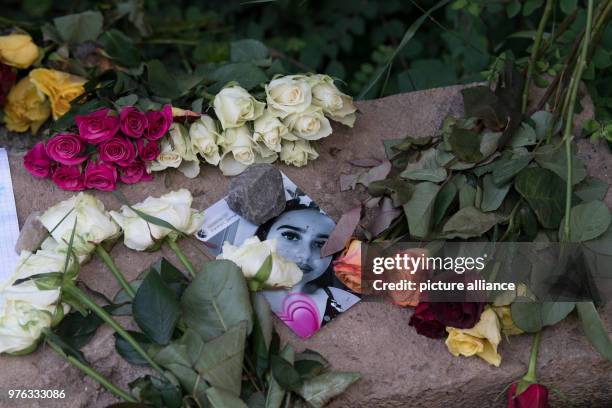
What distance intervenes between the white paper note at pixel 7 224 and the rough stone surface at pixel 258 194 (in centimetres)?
41

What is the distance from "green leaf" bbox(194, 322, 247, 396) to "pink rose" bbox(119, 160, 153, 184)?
0.48 meters

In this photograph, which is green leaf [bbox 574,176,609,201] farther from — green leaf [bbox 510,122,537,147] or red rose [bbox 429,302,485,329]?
red rose [bbox 429,302,485,329]

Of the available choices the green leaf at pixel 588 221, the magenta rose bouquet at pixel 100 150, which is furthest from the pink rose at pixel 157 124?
the green leaf at pixel 588 221

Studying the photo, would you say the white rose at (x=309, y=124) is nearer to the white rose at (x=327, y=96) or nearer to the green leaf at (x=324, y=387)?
the white rose at (x=327, y=96)

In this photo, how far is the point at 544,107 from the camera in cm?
169

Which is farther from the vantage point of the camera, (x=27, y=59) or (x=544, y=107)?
(x=27, y=59)

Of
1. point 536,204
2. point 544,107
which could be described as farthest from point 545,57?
point 536,204

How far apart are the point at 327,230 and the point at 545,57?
2.34 feet

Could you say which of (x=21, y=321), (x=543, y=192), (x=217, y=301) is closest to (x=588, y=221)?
(x=543, y=192)

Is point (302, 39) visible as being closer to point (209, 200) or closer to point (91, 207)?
point (209, 200)

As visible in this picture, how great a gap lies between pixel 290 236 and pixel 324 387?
35cm

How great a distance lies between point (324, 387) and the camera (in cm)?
132

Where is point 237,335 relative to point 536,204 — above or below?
below

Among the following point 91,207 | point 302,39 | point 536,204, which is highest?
point 536,204
